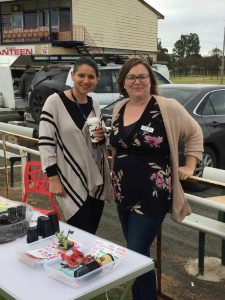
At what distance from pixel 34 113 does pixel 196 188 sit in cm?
497

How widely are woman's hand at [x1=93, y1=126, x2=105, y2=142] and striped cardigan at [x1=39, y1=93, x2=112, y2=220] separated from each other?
0.30 ft

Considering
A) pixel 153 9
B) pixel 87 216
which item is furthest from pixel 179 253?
pixel 153 9

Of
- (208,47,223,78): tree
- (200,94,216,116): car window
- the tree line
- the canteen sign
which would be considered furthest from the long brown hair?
(208,47,223,78): tree

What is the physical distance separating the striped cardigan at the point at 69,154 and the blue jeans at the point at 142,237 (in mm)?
332

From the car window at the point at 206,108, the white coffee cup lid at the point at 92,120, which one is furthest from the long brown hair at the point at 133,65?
the car window at the point at 206,108

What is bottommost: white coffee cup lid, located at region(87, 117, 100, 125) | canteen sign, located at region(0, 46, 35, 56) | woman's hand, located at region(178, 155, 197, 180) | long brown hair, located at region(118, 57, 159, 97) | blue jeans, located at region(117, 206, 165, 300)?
blue jeans, located at region(117, 206, 165, 300)

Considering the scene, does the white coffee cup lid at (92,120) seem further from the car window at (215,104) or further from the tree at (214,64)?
the tree at (214,64)

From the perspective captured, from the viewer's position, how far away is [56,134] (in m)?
3.00

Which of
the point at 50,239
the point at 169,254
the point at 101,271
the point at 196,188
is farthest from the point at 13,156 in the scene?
the point at 101,271

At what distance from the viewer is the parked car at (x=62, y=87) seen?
1002cm

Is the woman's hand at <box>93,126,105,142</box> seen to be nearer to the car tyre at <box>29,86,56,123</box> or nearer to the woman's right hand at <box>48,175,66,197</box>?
the woman's right hand at <box>48,175,66,197</box>

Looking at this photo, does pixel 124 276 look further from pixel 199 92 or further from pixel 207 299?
pixel 199 92

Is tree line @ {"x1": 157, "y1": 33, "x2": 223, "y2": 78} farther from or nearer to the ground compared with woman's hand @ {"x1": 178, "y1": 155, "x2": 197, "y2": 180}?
farther from the ground

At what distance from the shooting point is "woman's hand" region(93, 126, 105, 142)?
9.68 feet
